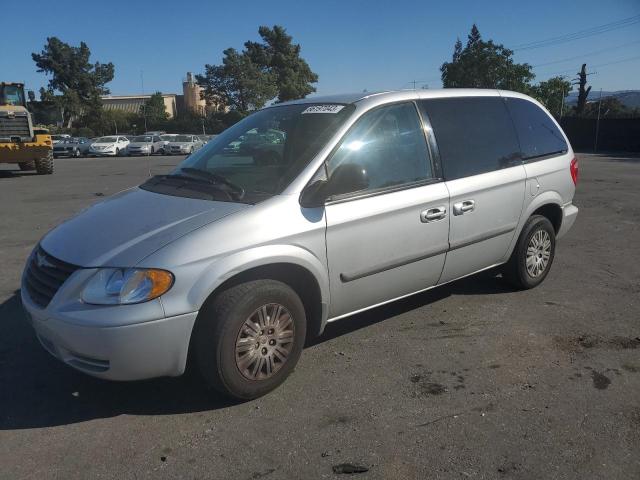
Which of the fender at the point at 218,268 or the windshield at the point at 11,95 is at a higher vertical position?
the windshield at the point at 11,95

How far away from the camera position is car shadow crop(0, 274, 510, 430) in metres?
3.15

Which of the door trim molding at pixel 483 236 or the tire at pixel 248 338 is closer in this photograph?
the tire at pixel 248 338


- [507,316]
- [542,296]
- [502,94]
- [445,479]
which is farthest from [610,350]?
[502,94]

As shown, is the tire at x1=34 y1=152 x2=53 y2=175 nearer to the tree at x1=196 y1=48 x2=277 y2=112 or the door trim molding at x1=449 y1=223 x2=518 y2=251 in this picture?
the door trim molding at x1=449 y1=223 x2=518 y2=251

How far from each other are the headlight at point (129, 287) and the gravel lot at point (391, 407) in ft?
2.49

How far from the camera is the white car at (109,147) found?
3825 centimetres

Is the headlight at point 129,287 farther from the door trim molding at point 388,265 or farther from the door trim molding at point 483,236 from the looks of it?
the door trim molding at point 483,236

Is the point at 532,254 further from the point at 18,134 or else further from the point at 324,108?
the point at 18,134

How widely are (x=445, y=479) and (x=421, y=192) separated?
200 cm

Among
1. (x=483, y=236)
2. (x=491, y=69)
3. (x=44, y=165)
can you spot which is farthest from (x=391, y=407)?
(x=491, y=69)

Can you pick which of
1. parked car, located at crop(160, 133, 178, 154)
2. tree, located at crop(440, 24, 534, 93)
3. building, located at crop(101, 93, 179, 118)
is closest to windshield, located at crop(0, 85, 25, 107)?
parked car, located at crop(160, 133, 178, 154)

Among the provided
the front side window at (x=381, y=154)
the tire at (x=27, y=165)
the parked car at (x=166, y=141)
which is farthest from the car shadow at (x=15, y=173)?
the front side window at (x=381, y=154)

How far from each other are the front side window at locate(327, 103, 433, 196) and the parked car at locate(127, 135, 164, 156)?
3677 cm

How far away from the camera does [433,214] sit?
392 cm
